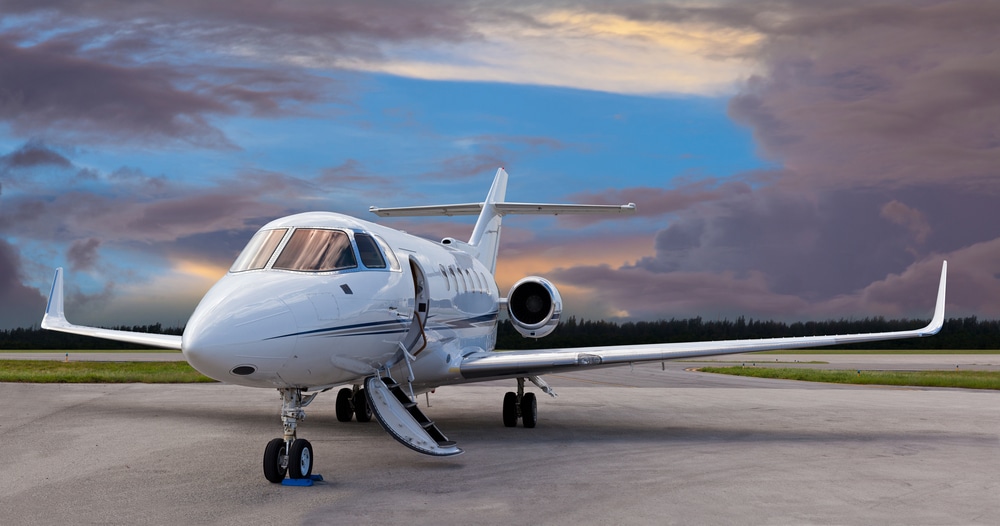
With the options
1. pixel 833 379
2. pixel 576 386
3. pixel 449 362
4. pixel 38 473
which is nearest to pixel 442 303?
pixel 449 362

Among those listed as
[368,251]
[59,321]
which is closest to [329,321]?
[368,251]

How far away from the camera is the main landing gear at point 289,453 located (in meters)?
9.37

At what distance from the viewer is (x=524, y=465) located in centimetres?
1091

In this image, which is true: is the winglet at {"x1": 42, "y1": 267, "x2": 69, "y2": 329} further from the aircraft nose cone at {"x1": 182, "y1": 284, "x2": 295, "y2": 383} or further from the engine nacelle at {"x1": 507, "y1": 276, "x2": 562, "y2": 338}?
the aircraft nose cone at {"x1": 182, "y1": 284, "x2": 295, "y2": 383}

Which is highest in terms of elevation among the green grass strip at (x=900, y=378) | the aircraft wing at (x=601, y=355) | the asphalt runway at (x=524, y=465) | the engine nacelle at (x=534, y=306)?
the engine nacelle at (x=534, y=306)

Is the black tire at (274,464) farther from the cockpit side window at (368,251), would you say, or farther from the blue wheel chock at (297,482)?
the cockpit side window at (368,251)

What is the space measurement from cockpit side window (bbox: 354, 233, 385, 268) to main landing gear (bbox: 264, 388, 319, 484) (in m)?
1.88

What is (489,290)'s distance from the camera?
17.3 m

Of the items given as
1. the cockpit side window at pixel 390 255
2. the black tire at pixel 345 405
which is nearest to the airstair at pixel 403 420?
the cockpit side window at pixel 390 255

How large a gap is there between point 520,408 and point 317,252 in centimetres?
652

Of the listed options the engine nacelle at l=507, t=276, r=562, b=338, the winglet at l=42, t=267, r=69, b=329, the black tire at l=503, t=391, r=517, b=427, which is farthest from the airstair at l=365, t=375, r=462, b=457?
the winglet at l=42, t=267, r=69, b=329

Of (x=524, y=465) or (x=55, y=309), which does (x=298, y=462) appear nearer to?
(x=524, y=465)

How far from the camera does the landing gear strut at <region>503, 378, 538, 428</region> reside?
1550 cm

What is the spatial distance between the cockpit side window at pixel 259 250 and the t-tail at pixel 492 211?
8.72m
